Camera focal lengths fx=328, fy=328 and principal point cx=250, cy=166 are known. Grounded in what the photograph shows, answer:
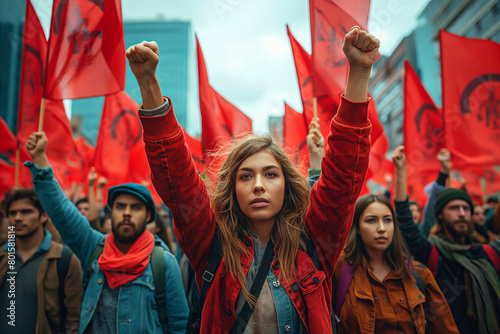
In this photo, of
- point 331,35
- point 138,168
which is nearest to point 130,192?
point 331,35

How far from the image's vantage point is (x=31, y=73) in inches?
166

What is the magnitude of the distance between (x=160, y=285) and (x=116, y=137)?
3.91 metres

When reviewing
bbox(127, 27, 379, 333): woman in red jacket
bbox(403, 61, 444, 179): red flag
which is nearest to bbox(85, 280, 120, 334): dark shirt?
bbox(127, 27, 379, 333): woman in red jacket

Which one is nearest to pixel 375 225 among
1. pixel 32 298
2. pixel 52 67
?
pixel 32 298

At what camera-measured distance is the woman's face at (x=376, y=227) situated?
100 inches

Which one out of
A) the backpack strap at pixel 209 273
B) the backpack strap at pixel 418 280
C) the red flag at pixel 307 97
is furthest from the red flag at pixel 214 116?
the backpack strap at pixel 209 273

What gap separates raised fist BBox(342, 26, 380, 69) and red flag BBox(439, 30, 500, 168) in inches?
164

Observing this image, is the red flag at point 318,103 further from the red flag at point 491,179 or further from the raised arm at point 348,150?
the red flag at point 491,179

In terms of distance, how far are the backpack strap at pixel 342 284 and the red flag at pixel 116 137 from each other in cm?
423

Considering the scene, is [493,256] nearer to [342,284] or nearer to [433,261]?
[433,261]

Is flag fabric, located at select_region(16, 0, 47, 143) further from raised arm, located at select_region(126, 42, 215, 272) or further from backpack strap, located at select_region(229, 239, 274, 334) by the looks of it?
backpack strap, located at select_region(229, 239, 274, 334)

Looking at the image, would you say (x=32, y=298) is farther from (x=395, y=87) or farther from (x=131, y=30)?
(x=395, y=87)

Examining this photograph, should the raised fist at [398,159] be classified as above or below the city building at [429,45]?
below

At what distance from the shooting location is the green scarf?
2564 mm
